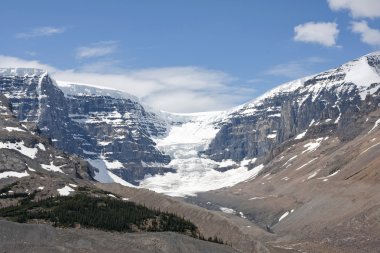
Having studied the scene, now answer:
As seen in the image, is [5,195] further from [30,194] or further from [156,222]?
[156,222]

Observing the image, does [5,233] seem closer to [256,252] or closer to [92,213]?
[92,213]

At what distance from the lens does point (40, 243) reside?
113812 millimetres

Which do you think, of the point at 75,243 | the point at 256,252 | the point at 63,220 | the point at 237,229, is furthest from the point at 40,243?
the point at 237,229

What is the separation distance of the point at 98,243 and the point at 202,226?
241ft

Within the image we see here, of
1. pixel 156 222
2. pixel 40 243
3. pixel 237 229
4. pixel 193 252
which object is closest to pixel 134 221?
pixel 156 222

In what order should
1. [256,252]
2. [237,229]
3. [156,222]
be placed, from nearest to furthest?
[156,222], [256,252], [237,229]

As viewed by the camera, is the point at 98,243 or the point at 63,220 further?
the point at 63,220

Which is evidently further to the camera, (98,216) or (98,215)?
(98,215)

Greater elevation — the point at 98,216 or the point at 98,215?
the point at 98,215

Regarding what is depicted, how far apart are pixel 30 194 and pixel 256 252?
59.0 metres

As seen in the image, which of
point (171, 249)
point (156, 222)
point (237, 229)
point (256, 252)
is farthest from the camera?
point (237, 229)

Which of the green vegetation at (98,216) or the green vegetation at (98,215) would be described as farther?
the green vegetation at (98,215)

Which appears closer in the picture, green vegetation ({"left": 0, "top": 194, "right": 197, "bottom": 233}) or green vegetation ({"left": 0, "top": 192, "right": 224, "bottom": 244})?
green vegetation ({"left": 0, "top": 192, "right": 224, "bottom": 244})

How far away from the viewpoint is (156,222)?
147 m
